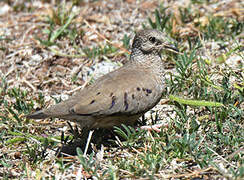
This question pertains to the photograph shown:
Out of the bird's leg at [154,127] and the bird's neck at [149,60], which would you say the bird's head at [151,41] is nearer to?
the bird's neck at [149,60]

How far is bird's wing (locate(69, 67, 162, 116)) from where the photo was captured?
4.02 m

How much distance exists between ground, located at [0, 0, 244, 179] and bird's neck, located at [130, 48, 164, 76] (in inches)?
13.4

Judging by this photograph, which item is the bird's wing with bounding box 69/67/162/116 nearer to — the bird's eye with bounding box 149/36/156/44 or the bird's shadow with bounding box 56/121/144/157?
the bird's shadow with bounding box 56/121/144/157

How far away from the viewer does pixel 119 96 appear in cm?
412

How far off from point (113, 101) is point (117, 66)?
5.55 feet

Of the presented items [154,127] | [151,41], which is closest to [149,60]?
[151,41]

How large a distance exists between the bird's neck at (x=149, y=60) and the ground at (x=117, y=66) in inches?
13.4

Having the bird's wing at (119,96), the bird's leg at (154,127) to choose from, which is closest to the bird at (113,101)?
the bird's wing at (119,96)

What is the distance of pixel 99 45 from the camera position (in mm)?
6059

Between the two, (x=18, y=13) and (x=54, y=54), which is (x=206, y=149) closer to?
(x=54, y=54)

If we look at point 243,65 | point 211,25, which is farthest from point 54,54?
point 243,65

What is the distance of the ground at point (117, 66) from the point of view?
12.6 feet

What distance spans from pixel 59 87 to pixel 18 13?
227cm

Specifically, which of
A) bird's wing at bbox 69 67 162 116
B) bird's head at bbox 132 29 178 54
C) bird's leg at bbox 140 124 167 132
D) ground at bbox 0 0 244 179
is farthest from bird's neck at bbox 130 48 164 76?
bird's leg at bbox 140 124 167 132
